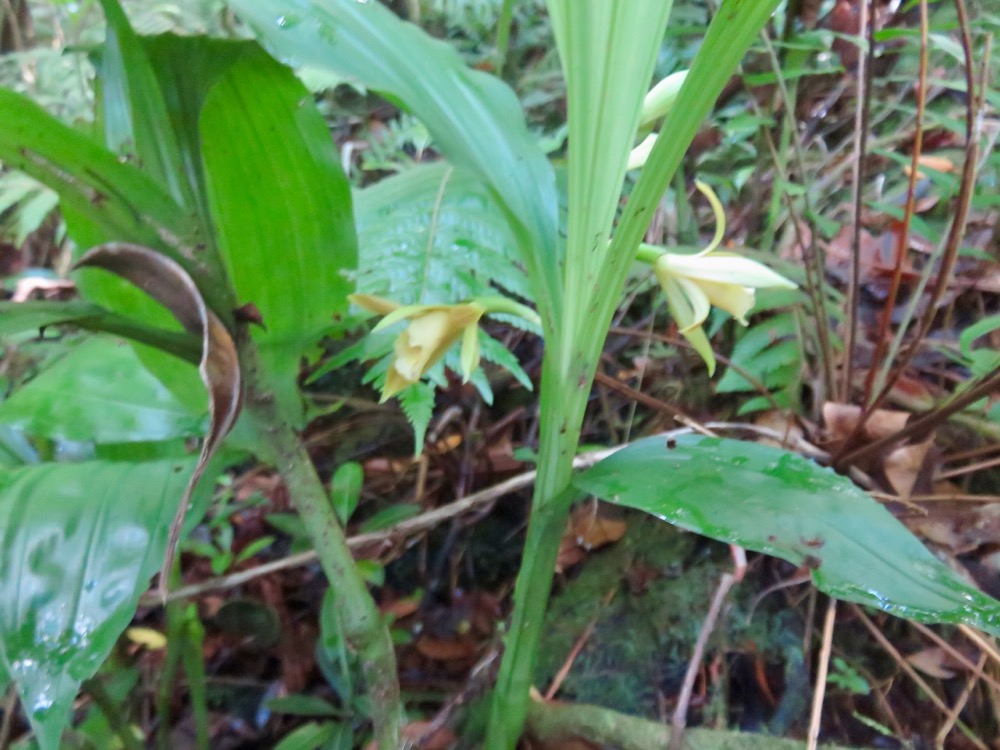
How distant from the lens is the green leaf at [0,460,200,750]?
0.36 metres

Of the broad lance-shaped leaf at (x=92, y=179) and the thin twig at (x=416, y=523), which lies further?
the thin twig at (x=416, y=523)

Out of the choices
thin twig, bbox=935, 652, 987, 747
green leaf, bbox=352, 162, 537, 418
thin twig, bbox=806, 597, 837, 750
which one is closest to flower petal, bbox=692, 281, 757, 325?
green leaf, bbox=352, 162, 537, 418

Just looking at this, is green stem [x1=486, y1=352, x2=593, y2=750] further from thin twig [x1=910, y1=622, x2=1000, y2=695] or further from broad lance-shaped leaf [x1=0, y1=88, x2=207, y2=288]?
thin twig [x1=910, y1=622, x2=1000, y2=695]

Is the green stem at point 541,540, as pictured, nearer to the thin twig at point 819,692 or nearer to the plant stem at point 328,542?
the plant stem at point 328,542

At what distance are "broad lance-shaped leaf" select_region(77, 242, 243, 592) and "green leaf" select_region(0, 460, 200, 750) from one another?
6 centimetres

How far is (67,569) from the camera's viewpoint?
1.30 feet

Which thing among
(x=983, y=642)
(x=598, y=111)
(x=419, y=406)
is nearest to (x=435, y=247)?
(x=419, y=406)

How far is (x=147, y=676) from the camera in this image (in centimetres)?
93

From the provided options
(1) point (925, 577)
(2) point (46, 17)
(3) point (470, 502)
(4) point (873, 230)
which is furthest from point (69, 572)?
(2) point (46, 17)

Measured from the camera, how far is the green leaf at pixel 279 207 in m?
0.45

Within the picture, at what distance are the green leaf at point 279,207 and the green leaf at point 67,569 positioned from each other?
0.46ft

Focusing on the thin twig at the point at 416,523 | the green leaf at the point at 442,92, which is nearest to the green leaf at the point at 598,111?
the green leaf at the point at 442,92

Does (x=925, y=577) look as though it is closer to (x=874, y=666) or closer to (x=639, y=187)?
(x=639, y=187)

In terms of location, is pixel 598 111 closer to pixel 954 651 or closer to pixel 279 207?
pixel 279 207
